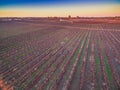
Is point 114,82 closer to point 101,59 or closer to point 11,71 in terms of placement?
point 101,59

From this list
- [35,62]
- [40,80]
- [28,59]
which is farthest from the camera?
[28,59]

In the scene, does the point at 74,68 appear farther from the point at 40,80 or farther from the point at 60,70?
the point at 40,80

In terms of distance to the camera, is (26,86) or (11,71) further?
(11,71)

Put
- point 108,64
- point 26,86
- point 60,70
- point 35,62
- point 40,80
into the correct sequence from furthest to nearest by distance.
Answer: point 35,62 < point 108,64 < point 60,70 < point 40,80 < point 26,86

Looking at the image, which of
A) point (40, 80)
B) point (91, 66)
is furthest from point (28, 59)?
point (91, 66)

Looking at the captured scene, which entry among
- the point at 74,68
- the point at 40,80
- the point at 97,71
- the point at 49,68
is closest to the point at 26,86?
the point at 40,80

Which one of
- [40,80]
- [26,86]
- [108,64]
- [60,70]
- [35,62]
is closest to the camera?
[26,86]

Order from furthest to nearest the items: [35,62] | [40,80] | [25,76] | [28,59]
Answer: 1. [28,59]
2. [35,62]
3. [25,76]
4. [40,80]

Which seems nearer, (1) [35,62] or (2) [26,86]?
(2) [26,86]

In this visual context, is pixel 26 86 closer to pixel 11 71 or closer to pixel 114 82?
pixel 11 71
